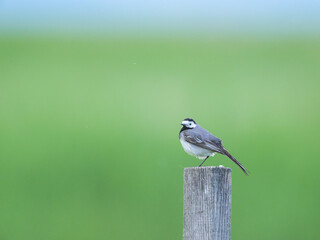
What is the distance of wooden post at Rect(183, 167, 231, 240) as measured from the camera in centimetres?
270

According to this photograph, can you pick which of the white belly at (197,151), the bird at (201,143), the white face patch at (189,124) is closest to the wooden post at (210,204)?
the bird at (201,143)

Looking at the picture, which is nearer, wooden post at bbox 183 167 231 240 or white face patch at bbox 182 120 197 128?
wooden post at bbox 183 167 231 240

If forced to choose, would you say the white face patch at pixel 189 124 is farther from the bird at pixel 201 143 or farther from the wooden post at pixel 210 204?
the wooden post at pixel 210 204

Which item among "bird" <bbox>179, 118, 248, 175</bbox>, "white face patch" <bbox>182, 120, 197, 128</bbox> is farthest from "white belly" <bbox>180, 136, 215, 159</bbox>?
"white face patch" <bbox>182, 120, 197, 128</bbox>

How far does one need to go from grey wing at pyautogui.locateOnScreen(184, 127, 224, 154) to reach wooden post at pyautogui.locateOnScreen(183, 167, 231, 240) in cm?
174

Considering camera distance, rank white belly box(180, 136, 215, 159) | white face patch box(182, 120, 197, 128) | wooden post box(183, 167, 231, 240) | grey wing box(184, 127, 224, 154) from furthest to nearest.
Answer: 1. white face patch box(182, 120, 197, 128)
2. white belly box(180, 136, 215, 159)
3. grey wing box(184, 127, 224, 154)
4. wooden post box(183, 167, 231, 240)

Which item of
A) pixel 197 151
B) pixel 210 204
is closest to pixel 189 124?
pixel 197 151

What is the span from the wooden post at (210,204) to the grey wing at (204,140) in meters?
1.74

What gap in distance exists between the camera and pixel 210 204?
2709 millimetres

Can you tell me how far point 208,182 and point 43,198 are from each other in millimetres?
4041

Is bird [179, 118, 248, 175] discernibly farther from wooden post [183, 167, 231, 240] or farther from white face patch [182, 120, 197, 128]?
wooden post [183, 167, 231, 240]

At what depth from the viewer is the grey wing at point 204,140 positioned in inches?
179

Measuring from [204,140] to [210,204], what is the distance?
1978 mm

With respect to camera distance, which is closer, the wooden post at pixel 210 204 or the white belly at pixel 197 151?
the wooden post at pixel 210 204
